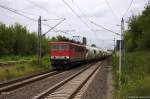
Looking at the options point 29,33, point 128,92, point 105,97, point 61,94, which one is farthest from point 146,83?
point 29,33

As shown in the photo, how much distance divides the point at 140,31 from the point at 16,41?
53.2m

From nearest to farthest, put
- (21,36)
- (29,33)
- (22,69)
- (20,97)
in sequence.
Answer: (20,97), (22,69), (21,36), (29,33)

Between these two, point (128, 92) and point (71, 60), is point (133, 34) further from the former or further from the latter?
point (128, 92)

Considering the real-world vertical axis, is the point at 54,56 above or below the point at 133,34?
below

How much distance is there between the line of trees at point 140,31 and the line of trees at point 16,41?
3829 centimetres

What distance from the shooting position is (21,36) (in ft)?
342

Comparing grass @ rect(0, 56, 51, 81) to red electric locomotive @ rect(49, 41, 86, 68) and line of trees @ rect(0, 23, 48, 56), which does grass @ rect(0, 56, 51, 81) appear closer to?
red electric locomotive @ rect(49, 41, 86, 68)

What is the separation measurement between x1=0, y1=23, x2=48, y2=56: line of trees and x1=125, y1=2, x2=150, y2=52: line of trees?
38.3 metres

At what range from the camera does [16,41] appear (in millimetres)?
99562

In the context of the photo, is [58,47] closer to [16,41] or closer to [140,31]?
[140,31]

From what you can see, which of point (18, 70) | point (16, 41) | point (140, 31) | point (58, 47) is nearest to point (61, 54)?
point (58, 47)

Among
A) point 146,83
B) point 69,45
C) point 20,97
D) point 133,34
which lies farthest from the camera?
point 133,34

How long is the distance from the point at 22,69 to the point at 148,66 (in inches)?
847

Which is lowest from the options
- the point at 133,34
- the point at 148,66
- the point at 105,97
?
the point at 105,97
